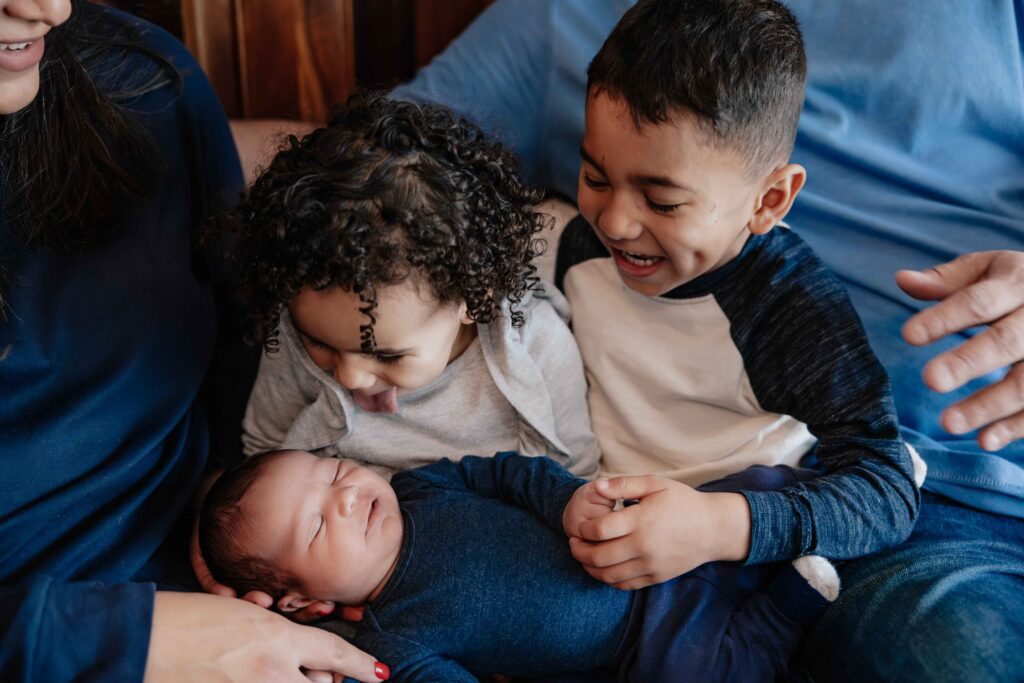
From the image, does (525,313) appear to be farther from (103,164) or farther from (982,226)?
(982,226)

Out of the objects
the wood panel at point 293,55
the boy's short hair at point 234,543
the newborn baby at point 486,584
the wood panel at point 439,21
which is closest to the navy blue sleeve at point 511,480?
the newborn baby at point 486,584

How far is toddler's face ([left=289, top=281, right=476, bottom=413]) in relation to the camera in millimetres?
1107

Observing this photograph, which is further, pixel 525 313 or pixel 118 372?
pixel 525 313

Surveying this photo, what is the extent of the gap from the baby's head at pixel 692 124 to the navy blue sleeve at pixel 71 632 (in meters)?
0.77

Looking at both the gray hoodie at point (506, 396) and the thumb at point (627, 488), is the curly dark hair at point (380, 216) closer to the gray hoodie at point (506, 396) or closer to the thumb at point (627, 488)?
the gray hoodie at point (506, 396)

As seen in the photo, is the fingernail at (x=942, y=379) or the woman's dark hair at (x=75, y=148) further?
the woman's dark hair at (x=75, y=148)

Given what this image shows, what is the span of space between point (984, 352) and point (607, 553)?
52 centimetres

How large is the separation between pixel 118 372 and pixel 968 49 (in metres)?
1.36

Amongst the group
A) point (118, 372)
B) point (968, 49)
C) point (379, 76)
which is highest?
point (968, 49)

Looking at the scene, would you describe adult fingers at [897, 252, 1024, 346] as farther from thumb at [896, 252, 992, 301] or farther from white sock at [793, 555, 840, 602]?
white sock at [793, 555, 840, 602]

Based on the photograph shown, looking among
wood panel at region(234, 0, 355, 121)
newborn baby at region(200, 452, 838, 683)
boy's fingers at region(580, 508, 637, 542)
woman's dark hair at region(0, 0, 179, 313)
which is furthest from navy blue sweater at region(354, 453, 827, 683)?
wood panel at region(234, 0, 355, 121)

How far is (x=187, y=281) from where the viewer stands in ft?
4.23

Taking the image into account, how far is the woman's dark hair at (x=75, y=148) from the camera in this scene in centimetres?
119

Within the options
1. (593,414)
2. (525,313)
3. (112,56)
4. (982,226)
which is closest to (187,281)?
(112,56)
